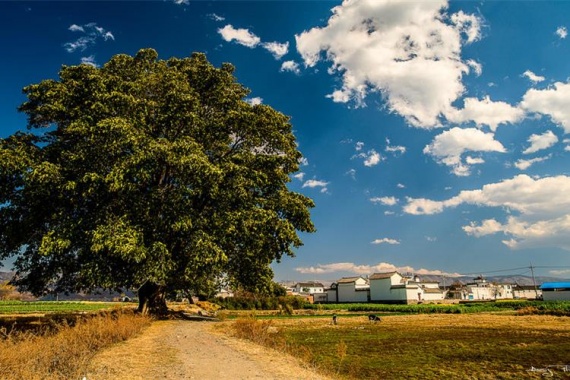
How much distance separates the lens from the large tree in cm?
2267

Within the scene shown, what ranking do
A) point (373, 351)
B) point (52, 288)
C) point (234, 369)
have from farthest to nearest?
point (52, 288) → point (373, 351) → point (234, 369)

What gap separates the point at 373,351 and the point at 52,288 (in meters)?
24.0

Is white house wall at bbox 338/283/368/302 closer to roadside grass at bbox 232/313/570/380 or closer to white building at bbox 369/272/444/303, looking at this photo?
white building at bbox 369/272/444/303

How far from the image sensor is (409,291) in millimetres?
101812

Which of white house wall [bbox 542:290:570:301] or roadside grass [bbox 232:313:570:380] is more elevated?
white house wall [bbox 542:290:570:301]

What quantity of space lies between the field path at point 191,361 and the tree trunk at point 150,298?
10.9 metres

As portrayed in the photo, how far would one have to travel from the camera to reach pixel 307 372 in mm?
12773

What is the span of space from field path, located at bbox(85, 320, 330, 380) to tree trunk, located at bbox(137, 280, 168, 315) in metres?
10.9

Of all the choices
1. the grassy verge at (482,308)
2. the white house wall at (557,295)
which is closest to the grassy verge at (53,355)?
the grassy verge at (482,308)

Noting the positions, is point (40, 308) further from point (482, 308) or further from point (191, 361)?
point (482, 308)

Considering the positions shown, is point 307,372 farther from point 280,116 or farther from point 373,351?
point 280,116

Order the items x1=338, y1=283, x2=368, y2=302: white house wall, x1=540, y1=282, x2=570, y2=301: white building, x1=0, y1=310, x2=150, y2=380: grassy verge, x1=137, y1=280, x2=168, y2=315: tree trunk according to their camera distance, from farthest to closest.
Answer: x1=338, y1=283, x2=368, y2=302: white house wall
x1=540, y1=282, x2=570, y2=301: white building
x1=137, y1=280, x2=168, y2=315: tree trunk
x1=0, y1=310, x2=150, y2=380: grassy verge

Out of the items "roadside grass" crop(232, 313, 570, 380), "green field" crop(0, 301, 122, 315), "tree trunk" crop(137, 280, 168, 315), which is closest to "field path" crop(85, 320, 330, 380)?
"roadside grass" crop(232, 313, 570, 380)

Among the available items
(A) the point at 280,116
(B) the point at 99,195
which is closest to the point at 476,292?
(A) the point at 280,116
